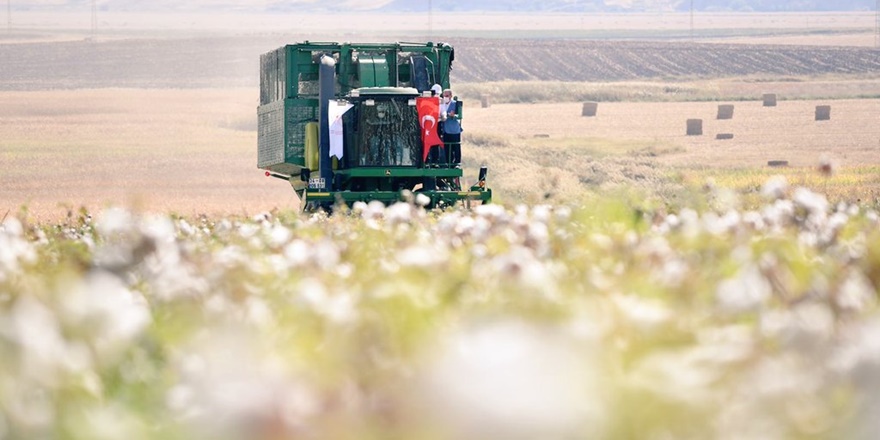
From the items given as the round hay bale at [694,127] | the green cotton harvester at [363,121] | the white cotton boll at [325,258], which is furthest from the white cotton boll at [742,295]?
the round hay bale at [694,127]

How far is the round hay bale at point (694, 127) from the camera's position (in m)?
56.8

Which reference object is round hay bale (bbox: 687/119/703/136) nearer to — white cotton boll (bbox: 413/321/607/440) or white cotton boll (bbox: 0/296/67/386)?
white cotton boll (bbox: 0/296/67/386)

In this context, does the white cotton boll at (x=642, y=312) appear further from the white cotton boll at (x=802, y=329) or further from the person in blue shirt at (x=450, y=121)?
the person in blue shirt at (x=450, y=121)

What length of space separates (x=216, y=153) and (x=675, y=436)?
169ft

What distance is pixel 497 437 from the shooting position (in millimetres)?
4445

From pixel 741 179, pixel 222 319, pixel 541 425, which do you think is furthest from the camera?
pixel 741 179

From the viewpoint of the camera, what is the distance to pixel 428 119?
880 inches

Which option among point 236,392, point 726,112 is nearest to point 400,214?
point 236,392

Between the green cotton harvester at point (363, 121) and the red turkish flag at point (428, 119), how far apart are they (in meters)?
0.01

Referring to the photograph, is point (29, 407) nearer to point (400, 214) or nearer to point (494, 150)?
point (400, 214)

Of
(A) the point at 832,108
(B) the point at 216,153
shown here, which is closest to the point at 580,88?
(A) the point at 832,108

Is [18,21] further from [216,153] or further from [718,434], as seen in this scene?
[718,434]

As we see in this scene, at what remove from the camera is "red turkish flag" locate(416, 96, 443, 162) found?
22219mm

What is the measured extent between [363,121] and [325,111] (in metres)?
0.61
